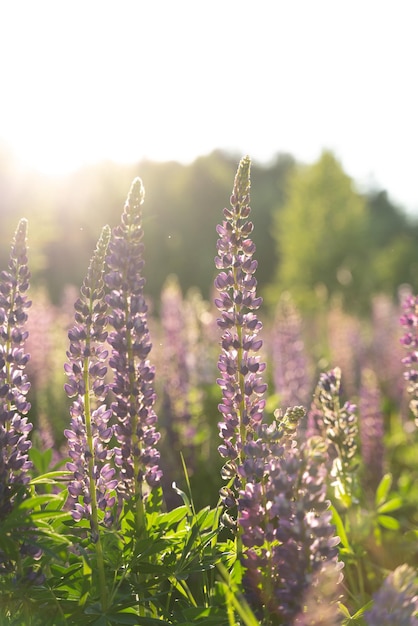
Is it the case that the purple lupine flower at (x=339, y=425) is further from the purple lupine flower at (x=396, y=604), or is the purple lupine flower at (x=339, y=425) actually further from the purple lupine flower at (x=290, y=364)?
the purple lupine flower at (x=290, y=364)

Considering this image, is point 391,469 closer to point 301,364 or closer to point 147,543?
point 301,364

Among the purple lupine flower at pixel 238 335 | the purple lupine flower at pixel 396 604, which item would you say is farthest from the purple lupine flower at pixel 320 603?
the purple lupine flower at pixel 238 335

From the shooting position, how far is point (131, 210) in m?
2.74

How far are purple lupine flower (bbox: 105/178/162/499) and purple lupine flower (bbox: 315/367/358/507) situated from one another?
98 cm

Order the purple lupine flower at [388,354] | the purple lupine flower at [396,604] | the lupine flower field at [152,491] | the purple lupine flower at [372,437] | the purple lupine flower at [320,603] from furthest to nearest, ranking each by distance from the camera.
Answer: the purple lupine flower at [388,354] → the purple lupine flower at [372,437] → the lupine flower field at [152,491] → the purple lupine flower at [320,603] → the purple lupine flower at [396,604]

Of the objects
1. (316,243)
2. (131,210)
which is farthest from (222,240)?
(316,243)

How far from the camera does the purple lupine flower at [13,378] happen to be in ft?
7.99

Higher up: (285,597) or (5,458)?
(5,458)

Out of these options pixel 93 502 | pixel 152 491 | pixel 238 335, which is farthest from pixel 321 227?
pixel 93 502

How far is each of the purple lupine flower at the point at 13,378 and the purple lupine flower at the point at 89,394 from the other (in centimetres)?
16

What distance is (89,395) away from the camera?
260 cm

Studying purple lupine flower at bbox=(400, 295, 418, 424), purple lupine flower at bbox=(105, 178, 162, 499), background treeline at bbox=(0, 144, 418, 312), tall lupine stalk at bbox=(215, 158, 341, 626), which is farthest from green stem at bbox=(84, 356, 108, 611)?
background treeline at bbox=(0, 144, 418, 312)

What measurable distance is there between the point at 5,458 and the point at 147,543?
553 millimetres

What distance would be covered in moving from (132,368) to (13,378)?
42 centimetres
